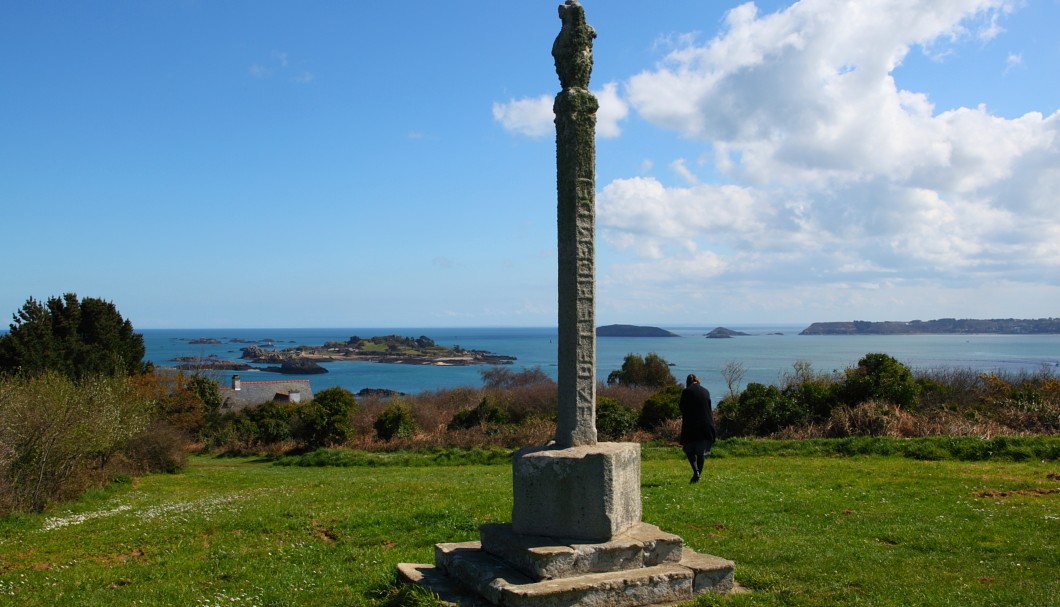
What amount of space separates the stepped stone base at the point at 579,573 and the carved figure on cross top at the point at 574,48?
422cm

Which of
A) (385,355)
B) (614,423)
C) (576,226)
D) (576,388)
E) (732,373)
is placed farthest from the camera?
(385,355)

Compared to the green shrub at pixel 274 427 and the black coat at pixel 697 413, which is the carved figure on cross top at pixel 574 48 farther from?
the green shrub at pixel 274 427

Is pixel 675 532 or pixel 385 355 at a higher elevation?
pixel 675 532

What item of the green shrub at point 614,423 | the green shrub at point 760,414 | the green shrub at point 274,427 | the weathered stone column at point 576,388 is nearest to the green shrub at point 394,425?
the green shrub at point 274,427

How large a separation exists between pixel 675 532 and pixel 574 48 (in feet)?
18.6

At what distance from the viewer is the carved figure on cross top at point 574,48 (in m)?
7.04

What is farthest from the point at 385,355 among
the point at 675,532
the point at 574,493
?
the point at 574,493

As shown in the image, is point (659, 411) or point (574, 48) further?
point (659, 411)

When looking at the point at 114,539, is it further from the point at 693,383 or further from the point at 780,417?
the point at 780,417

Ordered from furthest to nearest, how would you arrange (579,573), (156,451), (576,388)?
(156,451)
(576,388)
(579,573)

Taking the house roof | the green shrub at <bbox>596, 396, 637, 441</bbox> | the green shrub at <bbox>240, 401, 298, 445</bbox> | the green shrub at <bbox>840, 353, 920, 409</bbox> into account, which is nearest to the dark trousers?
the green shrub at <bbox>840, 353, 920, 409</bbox>

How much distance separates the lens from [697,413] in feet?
38.5

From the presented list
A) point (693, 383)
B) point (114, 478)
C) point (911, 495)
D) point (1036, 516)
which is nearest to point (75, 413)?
point (114, 478)

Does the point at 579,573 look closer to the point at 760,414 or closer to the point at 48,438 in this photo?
the point at 48,438
